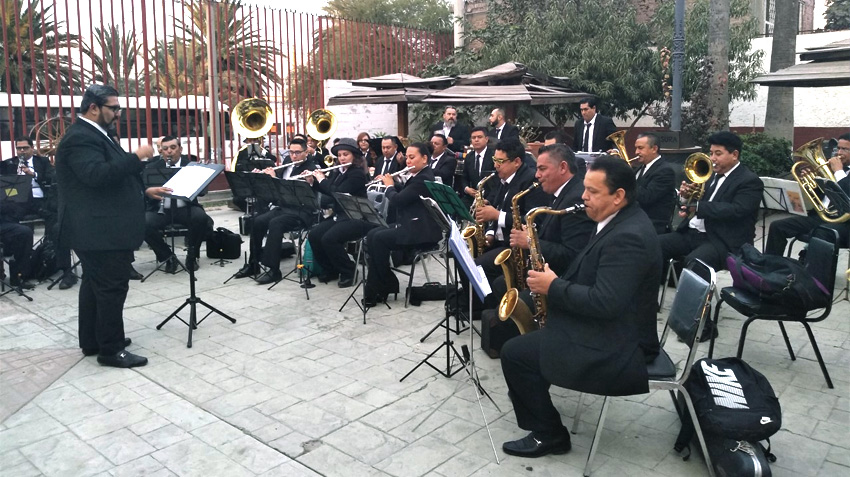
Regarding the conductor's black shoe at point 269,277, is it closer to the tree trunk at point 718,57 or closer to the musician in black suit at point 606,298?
the musician in black suit at point 606,298

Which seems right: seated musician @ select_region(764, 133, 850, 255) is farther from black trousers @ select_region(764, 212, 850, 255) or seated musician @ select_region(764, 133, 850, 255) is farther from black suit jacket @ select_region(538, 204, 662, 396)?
black suit jacket @ select_region(538, 204, 662, 396)

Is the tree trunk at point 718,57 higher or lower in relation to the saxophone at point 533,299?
higher

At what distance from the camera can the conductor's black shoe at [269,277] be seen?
762 centimetres

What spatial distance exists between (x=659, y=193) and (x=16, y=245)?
21.9 feet

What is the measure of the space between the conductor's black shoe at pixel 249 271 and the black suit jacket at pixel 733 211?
15.9 ft

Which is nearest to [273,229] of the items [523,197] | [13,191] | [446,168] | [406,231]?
[406,231]

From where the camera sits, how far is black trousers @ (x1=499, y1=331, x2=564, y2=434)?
353cm

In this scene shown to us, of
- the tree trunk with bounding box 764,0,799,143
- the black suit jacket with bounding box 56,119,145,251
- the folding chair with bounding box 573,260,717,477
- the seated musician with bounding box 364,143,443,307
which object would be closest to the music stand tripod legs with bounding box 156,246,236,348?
the black suit jacket with bounding box 56,119,145,251

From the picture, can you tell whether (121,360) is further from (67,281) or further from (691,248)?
(691,248)

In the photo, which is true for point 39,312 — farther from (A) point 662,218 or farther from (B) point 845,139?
(B) point 845,139

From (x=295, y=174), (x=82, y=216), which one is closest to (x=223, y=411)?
(x=82, y=216)

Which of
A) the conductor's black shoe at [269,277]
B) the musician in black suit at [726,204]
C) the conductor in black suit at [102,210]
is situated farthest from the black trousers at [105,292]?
the musician in black suit at [726,204]

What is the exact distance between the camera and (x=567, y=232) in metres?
4.40

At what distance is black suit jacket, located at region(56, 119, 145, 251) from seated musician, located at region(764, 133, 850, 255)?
239 inches
